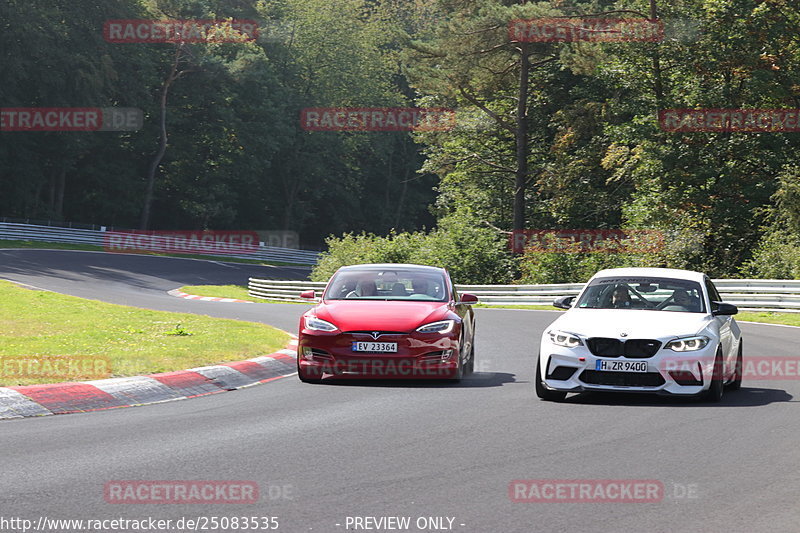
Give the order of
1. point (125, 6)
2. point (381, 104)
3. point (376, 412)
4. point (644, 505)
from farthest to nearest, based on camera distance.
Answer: point (381, 104) → point (125, 6) → point (376, 412) → point (644, 505)

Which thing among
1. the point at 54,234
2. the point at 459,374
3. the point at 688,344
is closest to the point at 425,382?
the point at 459,374

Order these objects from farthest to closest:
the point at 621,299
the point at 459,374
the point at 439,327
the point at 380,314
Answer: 1. the point at 459,374
2. the point at 380,314
3. the point at 439,327
4. the point at 621,299

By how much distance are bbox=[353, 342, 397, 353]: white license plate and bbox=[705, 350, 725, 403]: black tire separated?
3.77 m

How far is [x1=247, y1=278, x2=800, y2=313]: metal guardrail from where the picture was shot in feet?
97.6

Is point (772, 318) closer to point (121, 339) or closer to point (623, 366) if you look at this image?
Answer: point (121, 339)

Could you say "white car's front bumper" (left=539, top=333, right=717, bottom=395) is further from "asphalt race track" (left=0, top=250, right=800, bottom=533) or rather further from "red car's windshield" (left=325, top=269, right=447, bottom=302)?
"red car's windshield" (left=325, top=269, right=447, bottom=302)

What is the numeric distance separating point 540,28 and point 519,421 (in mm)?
36723

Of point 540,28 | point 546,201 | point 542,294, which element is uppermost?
point 540,28

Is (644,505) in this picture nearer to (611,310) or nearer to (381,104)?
(611,310)

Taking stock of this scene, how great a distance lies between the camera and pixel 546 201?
5328 centimetres

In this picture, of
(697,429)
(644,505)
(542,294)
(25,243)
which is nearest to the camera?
(644,505)

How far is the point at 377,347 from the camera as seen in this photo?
44.1 ft

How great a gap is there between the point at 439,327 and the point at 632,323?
8.70 ft

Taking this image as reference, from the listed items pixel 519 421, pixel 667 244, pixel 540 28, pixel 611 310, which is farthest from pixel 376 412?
pixel 540 28
